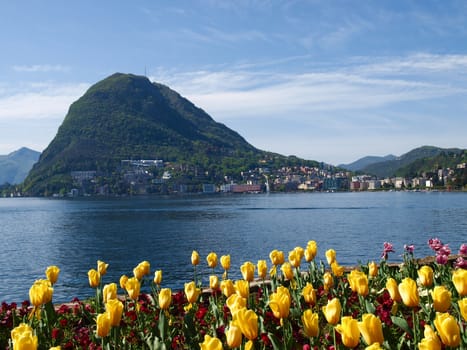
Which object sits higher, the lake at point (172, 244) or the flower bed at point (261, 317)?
the flower bed at point (261, 317)

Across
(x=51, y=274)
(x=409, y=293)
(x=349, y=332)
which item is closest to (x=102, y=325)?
(x=349, y=332)

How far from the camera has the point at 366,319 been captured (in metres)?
3.50

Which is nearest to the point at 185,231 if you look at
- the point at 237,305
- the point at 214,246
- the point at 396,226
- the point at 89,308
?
the point at 214,246

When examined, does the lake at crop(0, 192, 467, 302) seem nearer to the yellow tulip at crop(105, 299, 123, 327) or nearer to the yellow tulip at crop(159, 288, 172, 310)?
the yellow tulip at crop(159, 288, 172, 310)

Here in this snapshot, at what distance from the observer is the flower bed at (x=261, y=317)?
359cm

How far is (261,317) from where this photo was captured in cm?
514

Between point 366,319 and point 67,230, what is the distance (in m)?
58.4

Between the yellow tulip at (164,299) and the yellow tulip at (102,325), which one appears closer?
the yellow tulip at (102,325)

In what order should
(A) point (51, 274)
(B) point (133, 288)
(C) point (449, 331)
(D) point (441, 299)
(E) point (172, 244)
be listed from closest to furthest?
1. (C) point (449, 331)
2. (D) point (441, 299)
3. (B) point (133, 288)
4. (A) point (51, 274)
5. (E) point (172, 244)

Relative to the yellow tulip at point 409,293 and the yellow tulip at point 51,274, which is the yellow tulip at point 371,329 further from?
the yellow tulip at point 51,274

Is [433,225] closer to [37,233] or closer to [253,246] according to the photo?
[253,246]

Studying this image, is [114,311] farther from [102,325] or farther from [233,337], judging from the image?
[233,337]

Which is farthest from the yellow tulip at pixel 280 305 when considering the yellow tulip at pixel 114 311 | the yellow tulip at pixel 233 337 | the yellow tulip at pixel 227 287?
the yellow tulip at pixel 114 311

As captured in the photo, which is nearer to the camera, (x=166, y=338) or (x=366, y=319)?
(x=366, y=319)
